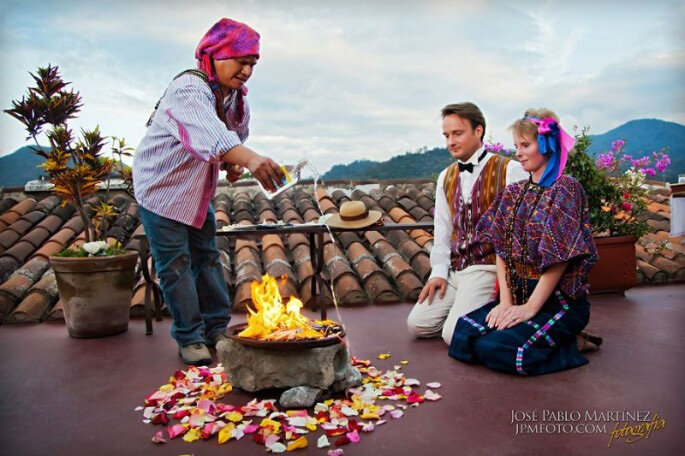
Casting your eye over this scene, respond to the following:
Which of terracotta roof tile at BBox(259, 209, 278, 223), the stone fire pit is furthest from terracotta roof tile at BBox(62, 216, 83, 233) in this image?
the stone fire pit

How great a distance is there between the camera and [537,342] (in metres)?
3.03

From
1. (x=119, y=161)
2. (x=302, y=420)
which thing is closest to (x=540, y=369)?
(x=302, y=420)

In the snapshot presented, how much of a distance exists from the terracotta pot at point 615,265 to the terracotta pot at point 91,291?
4001 millimetres

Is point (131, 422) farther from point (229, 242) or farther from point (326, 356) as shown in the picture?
point (229, 242)

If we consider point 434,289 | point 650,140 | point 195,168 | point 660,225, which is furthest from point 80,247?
point 650,140

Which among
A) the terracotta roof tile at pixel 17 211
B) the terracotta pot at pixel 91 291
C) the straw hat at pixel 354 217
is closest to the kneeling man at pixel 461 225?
the straw hat at pixel 354 217

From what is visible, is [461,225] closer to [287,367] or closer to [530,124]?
[530,124]

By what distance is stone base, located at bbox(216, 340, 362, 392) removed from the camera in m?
2.75

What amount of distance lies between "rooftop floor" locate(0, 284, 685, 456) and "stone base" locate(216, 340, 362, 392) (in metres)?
0.12

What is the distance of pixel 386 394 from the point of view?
9.03 ft

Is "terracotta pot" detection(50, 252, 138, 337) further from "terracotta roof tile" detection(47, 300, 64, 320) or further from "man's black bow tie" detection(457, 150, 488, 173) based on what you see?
"man's black bow tie" detection(457, 150, 488, 173)

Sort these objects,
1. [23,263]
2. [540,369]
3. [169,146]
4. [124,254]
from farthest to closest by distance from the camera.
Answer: [23,263]
[124,254]
[169,146]
[540,369]

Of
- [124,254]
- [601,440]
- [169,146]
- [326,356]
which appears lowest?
[601,440]

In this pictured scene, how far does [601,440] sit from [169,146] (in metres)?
2.61
